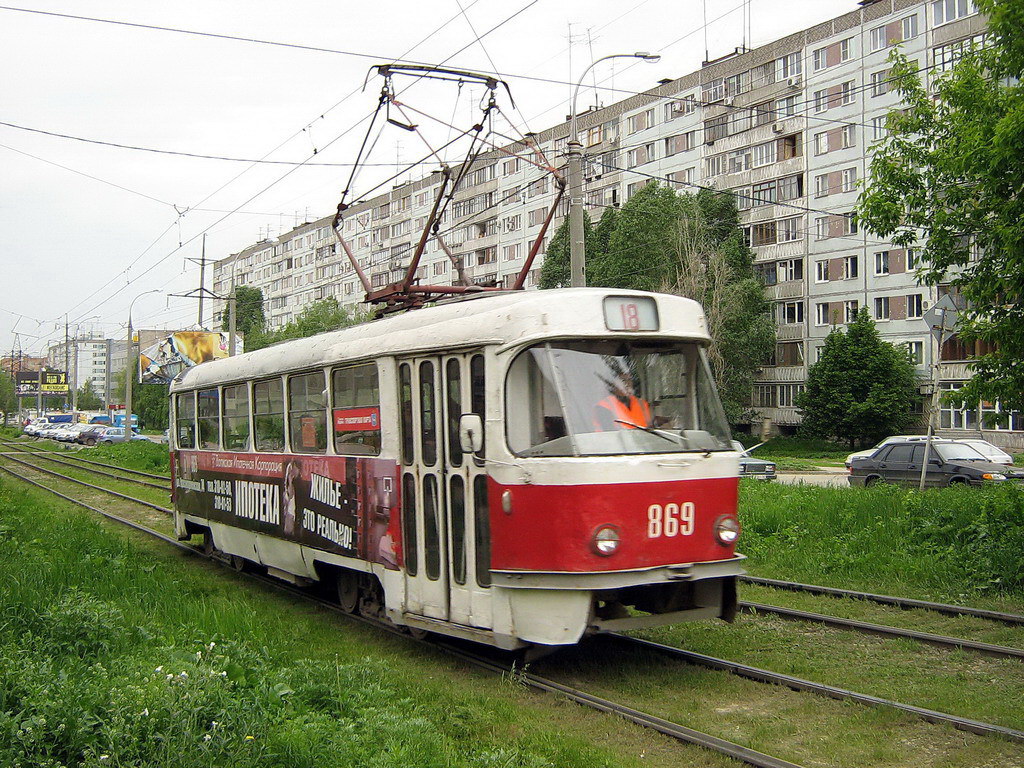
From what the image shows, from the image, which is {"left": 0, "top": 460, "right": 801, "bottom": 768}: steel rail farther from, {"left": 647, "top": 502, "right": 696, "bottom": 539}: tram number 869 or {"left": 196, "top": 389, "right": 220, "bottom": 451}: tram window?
{"left": 196, "top": 389, "right": 220, "bottom": 451}: tram window

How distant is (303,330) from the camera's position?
69.6 meters

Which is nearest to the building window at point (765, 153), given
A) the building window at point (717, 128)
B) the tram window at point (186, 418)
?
the building window at point (717, 128)

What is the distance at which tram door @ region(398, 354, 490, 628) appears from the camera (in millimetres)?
7559

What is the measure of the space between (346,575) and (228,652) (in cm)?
299

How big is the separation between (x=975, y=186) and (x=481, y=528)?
278 inches

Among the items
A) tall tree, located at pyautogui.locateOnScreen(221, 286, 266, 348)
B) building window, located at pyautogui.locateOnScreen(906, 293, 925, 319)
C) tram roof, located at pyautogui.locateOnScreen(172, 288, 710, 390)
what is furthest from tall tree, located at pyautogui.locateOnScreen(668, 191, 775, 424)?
tall tree, located at pyautogui.locateOnScreen(221, 286, 266, 348)

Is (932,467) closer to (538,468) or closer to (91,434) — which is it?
(538,468)

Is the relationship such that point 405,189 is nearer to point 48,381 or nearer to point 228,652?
point 48,381

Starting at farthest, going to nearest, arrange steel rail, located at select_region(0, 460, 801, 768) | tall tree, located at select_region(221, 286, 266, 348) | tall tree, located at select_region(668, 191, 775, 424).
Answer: tall tree, located at select_region(221, 286, 266, 348) < tall tree, located at select_region(668, 191, 775, 424) < steel rail, located at select_region(0, 460, 801, 768)

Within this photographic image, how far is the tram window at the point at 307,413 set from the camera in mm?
9922

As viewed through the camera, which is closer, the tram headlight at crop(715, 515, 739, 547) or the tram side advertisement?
the tram headlight at crop(715, 515, 739, 547)

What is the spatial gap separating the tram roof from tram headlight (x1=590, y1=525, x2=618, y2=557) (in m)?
1.44

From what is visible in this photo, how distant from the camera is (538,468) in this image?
7.07 m

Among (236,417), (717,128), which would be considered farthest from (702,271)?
(236,417)
